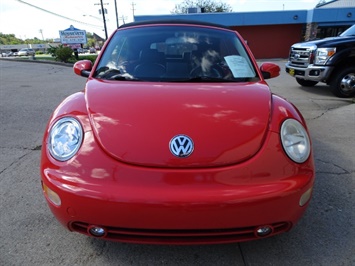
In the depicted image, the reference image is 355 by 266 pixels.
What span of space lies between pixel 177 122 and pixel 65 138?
694 mm

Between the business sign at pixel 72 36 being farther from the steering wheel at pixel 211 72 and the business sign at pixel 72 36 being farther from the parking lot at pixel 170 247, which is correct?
the steering wheel at pixel 211 72

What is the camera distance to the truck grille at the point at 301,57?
24.1ft

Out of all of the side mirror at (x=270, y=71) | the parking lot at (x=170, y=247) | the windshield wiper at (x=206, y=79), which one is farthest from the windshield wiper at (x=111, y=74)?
the side mirror at (x=270, y=71)

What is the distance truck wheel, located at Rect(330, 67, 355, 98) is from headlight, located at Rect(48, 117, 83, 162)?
6.99 m

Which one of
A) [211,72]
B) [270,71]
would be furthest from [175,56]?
[270,71]

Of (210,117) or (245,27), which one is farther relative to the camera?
(245,27)

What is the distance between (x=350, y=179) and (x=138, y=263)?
90.9 inches

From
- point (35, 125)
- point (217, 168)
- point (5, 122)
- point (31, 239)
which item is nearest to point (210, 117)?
point (217, 168)

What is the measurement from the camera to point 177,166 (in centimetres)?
160

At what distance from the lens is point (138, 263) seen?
1.85 metres

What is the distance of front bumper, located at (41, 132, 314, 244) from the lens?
1501mm

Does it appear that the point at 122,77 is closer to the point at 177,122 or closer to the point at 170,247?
the point at 177,122

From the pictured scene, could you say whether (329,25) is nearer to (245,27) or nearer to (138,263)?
(245,27)

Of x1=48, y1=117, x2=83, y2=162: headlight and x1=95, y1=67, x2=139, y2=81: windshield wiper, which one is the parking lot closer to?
x1=48, y1=117, x2=83, y2=162: headlight
